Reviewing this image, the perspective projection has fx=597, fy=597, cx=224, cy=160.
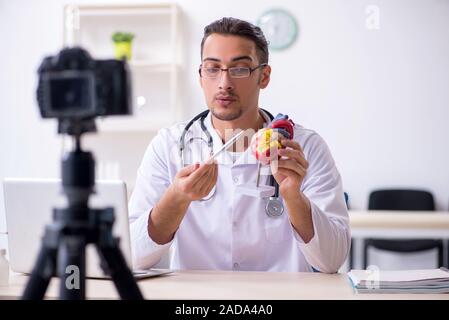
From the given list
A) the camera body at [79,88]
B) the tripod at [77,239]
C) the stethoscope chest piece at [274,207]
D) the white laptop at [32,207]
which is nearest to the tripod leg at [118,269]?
the tripod at [77,239]

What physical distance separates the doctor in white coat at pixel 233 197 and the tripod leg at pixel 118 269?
0.58 metres

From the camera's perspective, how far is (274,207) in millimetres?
1331

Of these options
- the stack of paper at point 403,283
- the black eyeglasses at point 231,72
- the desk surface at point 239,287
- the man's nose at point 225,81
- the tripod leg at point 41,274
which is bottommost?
the desk surface at point 239,287

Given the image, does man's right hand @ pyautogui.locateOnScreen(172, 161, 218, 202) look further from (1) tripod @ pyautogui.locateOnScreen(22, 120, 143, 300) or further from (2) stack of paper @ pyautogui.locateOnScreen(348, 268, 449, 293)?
(1) tripod @ pyautogui.locateOnScreen(22, 120, 143, 300)

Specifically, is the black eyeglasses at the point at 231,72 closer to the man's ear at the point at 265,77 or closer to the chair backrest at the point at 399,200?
the man's ear at the point at 265,77

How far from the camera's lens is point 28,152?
115 cm

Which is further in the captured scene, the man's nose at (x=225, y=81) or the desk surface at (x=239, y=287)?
the man's nose at (x=225, y=81)

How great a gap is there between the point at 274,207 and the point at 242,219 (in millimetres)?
76

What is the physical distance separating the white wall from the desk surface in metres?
0.21

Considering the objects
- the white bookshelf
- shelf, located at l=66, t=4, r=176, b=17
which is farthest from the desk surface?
shelf, located at l=66, t=4, r=176, b=17

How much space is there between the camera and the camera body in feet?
1.45

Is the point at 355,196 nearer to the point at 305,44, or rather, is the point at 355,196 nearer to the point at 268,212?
the point at 268,212

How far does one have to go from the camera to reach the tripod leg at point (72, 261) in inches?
18.5

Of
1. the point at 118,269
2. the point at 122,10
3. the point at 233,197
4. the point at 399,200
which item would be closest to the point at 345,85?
the point at 399,200
